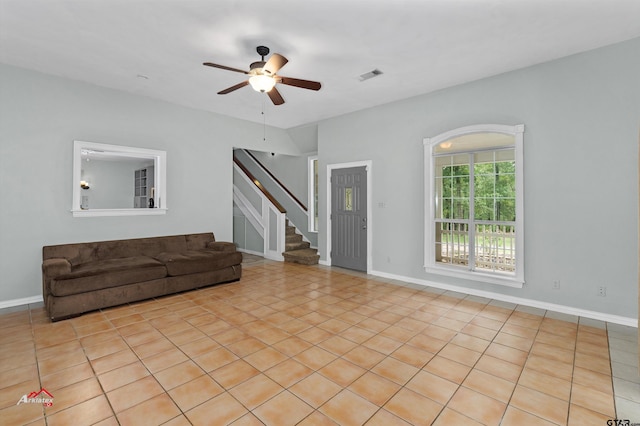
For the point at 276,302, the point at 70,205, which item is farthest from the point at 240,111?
the point at 276,302

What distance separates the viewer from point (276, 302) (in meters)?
4.23

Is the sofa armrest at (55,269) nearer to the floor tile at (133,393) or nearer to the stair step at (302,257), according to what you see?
the floor tile at (133,393)

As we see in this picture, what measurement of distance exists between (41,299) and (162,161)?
2600mm

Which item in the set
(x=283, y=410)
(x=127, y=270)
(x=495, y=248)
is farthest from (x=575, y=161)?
(x=127, y=270)

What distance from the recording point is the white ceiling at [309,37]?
2791mm

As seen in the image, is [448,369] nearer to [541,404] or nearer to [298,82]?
[541,404]

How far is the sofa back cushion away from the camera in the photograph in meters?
4.28

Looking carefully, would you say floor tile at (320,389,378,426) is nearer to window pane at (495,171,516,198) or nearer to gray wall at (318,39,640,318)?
gray wall at (318,39,640,318)

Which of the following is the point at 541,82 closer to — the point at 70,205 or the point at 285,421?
the point at 285,421

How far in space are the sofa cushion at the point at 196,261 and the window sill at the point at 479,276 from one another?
3286 millimetres

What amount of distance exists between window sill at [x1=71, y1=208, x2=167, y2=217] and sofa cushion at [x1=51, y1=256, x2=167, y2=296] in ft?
2.43

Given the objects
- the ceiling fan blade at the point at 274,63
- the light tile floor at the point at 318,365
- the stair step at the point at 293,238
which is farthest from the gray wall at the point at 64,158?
the ceiling fan blade at the point at 274,63

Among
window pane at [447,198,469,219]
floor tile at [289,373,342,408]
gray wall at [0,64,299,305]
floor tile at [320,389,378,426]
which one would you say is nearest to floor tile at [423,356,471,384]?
floor tile at [320,389,378,426]

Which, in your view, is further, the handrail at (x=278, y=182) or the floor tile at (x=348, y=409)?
the handrail at (x=278, y=182)
